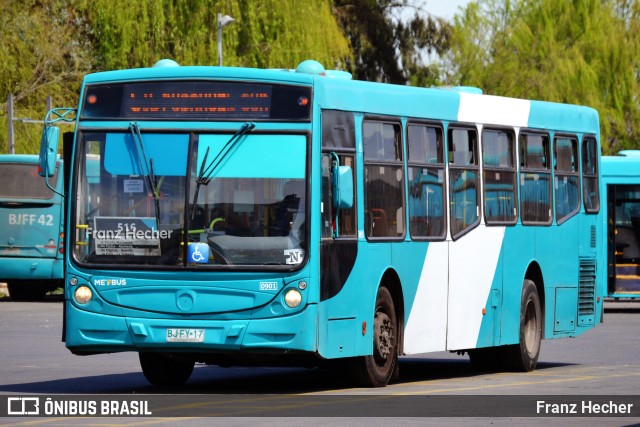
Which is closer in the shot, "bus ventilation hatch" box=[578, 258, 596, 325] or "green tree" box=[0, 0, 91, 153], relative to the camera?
"bus ventilation hatch" box=[578, 258, 596, 325]

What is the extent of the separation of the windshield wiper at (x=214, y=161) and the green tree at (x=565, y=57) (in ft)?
145

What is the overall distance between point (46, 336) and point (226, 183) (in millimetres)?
10923

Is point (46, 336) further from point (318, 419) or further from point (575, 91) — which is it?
point (575, 91)

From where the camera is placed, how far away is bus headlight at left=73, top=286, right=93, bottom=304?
49.6 feet

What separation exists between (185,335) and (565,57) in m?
46.1

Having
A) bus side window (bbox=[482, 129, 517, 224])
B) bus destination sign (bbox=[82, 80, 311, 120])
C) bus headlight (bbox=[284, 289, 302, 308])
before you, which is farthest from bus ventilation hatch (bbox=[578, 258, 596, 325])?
bus headlight (bbox=[284, 289, 302, 308])

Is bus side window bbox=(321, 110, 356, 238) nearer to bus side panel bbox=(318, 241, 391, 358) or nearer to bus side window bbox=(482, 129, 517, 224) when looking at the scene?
bus side panel bbox=(318, 241, 391, 358)

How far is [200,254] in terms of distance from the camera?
14.9 meters

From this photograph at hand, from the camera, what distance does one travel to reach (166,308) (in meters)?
14.9

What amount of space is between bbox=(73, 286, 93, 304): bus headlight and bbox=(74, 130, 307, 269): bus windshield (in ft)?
0.85

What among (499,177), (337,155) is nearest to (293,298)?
(337,155)

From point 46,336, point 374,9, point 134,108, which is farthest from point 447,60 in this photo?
point 134,108

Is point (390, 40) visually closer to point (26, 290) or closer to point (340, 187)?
point (26, 290)

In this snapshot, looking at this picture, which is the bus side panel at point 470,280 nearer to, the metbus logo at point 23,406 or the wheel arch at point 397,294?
the wheel arch at point 397,294
